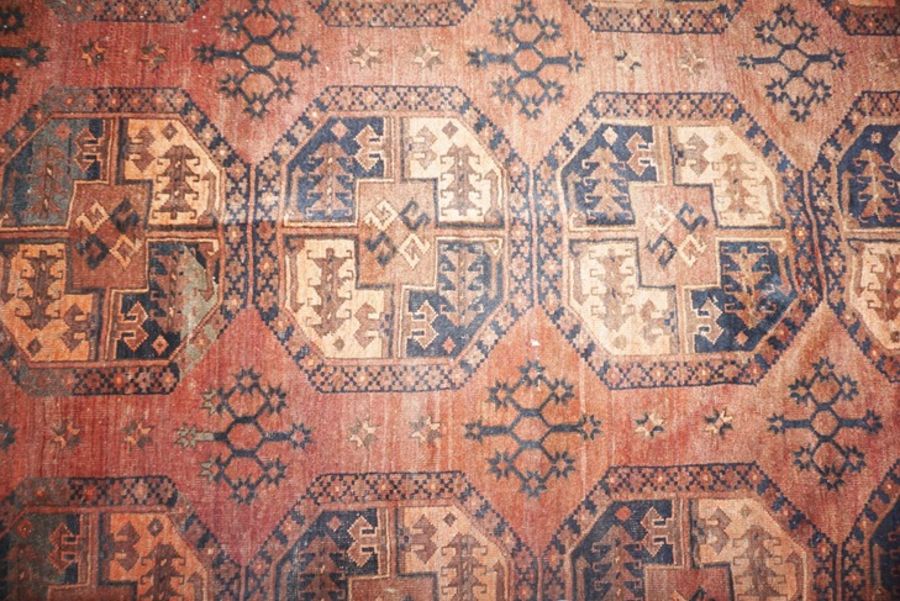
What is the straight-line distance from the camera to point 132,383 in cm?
163

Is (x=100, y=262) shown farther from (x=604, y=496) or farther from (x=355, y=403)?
(x=604, y=496)

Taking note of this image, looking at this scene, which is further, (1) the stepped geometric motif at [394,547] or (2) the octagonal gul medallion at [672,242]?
(2) the octagonal gul medallion at [672,242]

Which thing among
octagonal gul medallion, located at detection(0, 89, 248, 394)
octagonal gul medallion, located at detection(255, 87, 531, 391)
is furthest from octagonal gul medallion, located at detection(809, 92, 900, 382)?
octagonal gul medallion, located at detection(0, 89, 248, 394)

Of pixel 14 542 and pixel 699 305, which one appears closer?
pixel 14 542

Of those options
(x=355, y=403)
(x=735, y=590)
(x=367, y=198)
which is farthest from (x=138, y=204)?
(x=735, y=590)

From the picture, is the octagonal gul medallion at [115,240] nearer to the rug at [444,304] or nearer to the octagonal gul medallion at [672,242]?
the rug at [444,304]

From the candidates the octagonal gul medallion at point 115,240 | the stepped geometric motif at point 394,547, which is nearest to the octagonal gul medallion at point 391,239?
the octagonal gul medallion at point 115,240

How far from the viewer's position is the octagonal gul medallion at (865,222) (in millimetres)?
1729

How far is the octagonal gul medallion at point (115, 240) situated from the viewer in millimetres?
1632

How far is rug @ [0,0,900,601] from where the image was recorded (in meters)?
1.61

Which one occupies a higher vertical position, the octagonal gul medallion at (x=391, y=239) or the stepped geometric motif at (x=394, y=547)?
the octagonal gul medallion at (x=391, y=239)

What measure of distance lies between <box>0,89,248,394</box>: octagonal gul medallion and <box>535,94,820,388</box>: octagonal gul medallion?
894 mm

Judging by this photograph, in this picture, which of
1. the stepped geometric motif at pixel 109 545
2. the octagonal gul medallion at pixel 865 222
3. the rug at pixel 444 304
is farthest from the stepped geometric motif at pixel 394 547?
the octagonal gul medallion at pixel 865 222

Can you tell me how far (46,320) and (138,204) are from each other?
38cm
